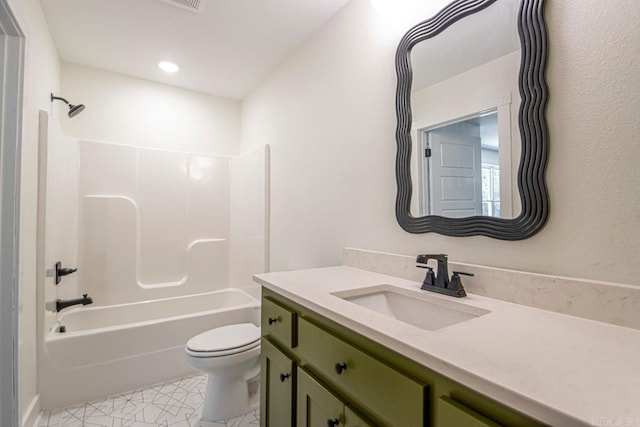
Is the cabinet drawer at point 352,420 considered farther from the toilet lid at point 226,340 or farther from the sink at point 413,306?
the toilet lid at point 226,340

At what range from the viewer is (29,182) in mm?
1674

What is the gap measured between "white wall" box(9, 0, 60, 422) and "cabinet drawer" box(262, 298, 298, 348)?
3.81 feet

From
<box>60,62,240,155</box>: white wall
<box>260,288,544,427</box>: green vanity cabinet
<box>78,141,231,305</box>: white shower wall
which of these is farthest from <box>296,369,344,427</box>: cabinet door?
<box>60,62,240,155</box>: white wall

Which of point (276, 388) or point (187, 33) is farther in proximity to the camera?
point (187, 33)

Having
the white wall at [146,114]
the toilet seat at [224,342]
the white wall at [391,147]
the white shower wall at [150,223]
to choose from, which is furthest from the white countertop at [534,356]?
the white wall at [146,114]

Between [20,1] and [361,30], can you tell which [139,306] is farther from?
[361,30]

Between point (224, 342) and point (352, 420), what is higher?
point (352, 420)

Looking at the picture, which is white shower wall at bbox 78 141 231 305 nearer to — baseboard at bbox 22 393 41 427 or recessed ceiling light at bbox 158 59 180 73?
recessed ceiling light at bbox 158 59 180 73

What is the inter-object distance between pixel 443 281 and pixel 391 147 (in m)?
0.70

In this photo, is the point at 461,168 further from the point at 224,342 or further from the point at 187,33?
the point at 187,33

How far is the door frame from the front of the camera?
1337 mm

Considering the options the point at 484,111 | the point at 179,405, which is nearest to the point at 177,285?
the point at 179,405

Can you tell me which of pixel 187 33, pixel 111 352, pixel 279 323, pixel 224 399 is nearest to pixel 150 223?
pixel 111 352

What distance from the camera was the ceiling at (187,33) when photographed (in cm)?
186
